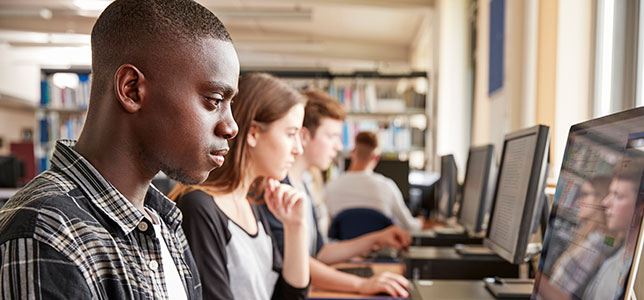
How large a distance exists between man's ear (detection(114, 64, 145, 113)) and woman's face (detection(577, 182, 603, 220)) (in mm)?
659

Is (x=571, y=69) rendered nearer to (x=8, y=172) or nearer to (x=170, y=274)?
(x=170, y=274)

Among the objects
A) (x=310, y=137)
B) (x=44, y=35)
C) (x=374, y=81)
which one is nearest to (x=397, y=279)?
(x=310, y=137)

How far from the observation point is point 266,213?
207 centimetres

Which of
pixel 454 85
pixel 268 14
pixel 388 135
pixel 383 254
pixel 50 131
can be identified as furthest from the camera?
pixel 268 14

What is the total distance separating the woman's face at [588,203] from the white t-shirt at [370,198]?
263cm

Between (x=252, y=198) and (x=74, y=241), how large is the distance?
117 centimetres

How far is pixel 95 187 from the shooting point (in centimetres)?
76

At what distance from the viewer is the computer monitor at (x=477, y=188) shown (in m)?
2.12

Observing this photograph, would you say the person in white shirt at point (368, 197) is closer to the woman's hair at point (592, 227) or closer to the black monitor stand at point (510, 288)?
the black monitor stand at point (510, 288)

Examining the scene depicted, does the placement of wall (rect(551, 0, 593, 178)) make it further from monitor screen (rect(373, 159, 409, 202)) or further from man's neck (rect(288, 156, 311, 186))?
monitor screen (rect(373, 159, 409, 202))

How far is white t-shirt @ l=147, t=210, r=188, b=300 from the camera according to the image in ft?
2.96

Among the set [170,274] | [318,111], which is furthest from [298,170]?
[170,274]

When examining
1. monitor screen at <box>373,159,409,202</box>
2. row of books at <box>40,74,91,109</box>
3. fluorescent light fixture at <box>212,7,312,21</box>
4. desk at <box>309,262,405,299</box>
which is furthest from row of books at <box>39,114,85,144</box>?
desk at <box>309,262,405,299</box>

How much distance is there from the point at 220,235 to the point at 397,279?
2.43 ft
